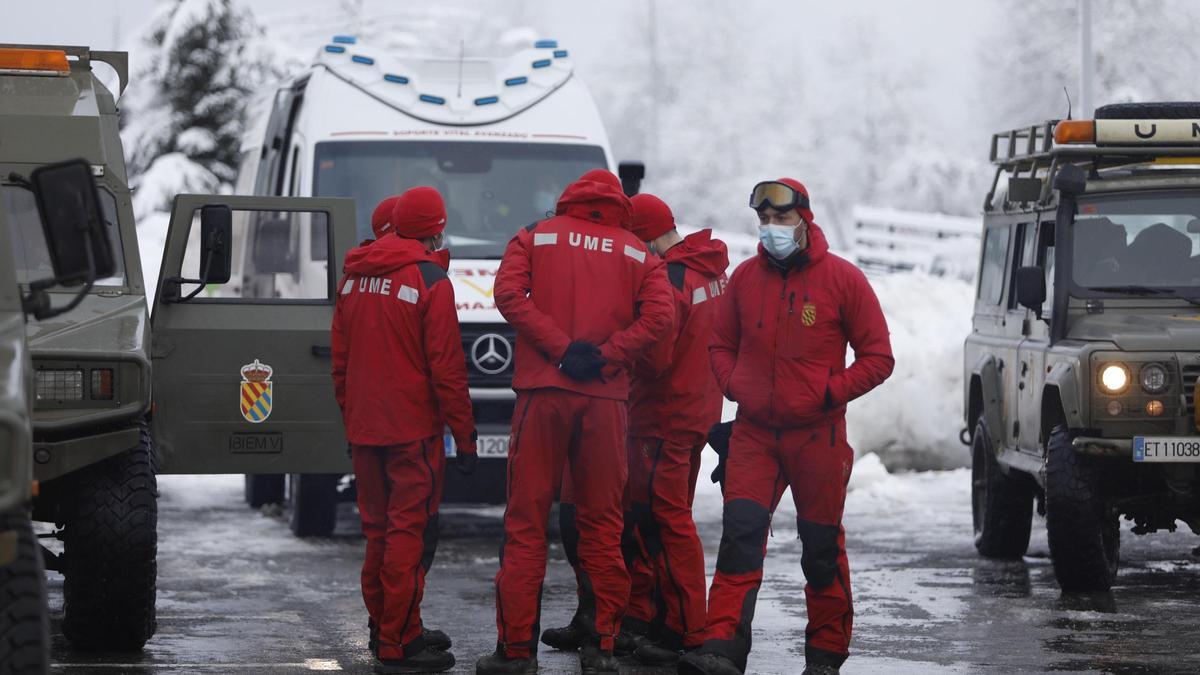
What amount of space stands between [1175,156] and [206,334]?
505 cm

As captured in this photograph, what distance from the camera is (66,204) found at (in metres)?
6.02

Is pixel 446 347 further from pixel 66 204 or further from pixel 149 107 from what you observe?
pixel 149 107

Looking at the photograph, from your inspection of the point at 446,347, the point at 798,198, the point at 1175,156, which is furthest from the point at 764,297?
the point at 1175,156

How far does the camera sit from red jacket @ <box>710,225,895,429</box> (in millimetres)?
7809

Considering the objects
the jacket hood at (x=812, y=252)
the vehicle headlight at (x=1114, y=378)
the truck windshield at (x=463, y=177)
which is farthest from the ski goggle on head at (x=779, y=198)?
the truck windshield at (x=463, y=177)

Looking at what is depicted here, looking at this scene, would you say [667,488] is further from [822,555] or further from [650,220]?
[650,220]

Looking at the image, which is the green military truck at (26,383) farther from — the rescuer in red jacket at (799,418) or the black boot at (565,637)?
the black boot at (565,637)

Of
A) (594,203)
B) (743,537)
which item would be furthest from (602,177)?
(743,537)

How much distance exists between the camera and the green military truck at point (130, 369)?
7.97 metres

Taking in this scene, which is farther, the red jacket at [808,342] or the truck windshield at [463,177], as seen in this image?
the truck windshield at [463,177]

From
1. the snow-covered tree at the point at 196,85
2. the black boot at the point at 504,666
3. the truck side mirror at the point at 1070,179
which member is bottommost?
the black boot at the point at 504,666

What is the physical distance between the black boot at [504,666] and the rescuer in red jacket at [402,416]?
313mm

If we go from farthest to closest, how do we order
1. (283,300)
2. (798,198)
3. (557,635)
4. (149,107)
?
(149,107) → (283,300) → (557,635) → (798,198)

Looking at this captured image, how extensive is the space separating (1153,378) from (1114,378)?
18cm
